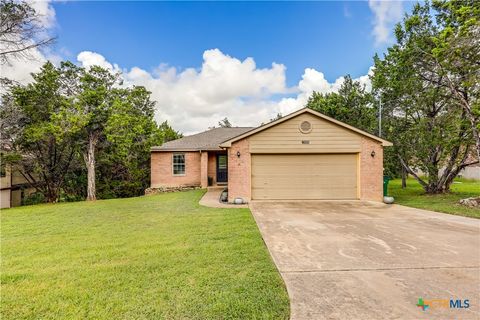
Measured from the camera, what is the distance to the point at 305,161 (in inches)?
434

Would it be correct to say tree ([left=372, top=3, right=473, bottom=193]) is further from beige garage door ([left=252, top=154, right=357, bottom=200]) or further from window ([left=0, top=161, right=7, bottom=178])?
window ([left=0, top=161, right=7, bottom=178])

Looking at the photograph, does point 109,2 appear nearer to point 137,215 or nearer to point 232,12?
point 232,12

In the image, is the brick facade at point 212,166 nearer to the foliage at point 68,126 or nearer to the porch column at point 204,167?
the porch column at point 204,167

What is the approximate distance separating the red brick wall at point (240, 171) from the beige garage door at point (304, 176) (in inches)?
15.2

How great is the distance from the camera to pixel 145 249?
469 centimetres

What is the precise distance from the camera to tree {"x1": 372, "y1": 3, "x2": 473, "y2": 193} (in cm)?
1233

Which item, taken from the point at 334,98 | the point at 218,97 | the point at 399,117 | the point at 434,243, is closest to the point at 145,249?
the point at 434,243

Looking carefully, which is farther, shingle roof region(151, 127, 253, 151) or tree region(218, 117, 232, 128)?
tree region(218, 117, 232, 128)

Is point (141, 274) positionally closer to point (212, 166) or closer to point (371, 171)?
point (371, 171)

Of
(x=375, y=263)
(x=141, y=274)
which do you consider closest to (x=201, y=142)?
(x=141, y=274)

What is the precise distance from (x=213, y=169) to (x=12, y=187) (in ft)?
48.1

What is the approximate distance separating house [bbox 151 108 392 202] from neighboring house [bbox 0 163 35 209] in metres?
15.1

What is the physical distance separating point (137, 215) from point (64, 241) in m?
2.83

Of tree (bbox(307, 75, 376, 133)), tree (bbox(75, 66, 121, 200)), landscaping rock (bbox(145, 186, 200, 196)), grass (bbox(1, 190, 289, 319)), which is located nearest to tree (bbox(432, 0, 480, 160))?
tree (bbox(307, 75, 376, 133))
